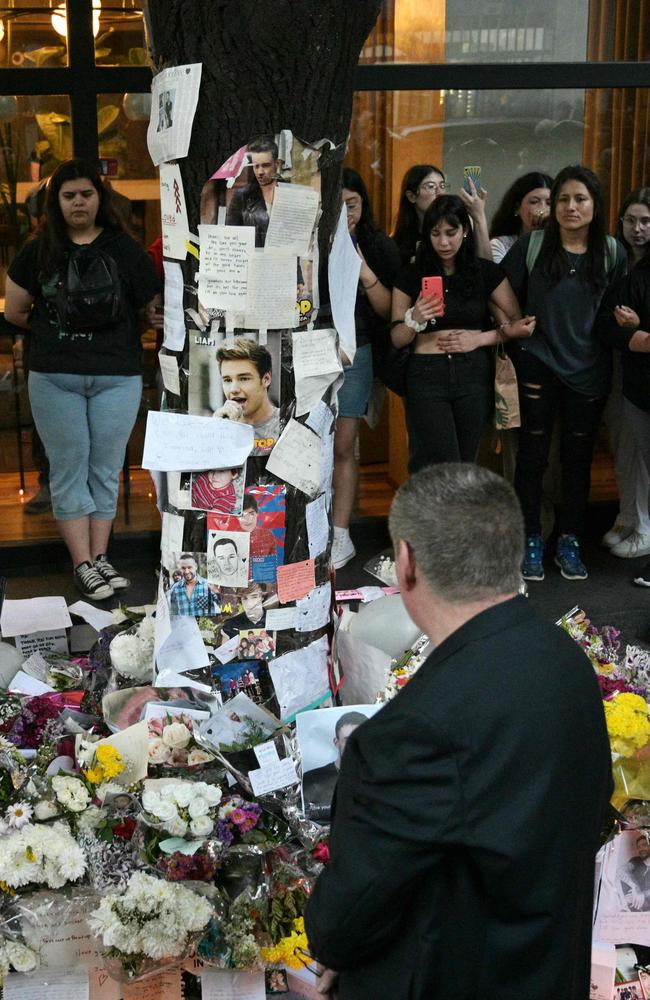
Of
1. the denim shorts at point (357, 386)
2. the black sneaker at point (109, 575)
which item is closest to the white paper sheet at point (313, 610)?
the black sneaker at point (109, 575)

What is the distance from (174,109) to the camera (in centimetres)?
297

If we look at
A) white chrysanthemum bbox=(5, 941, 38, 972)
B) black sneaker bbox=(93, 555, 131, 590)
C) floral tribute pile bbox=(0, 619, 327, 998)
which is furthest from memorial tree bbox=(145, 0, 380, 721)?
black sneaker bbox=(93, 555, 131, 590)

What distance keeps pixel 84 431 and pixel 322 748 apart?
9.29 ft

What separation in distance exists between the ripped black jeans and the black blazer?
4.12 m

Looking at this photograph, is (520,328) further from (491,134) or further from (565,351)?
(491,134)

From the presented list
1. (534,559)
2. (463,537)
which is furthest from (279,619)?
(534,559)

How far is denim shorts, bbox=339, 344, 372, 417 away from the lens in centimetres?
593

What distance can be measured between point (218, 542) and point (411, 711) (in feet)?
4.69

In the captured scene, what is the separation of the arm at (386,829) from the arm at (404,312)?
3838mm

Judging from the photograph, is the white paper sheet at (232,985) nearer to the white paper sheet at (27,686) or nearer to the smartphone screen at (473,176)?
the white paper sheet at (27,686)

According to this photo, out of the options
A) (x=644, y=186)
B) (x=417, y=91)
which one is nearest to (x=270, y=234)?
(x=417, y=91)

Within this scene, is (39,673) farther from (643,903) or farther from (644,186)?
(644,186)

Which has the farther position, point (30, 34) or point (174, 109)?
point (30, 34)

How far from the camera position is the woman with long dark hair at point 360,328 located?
575 centimetres
